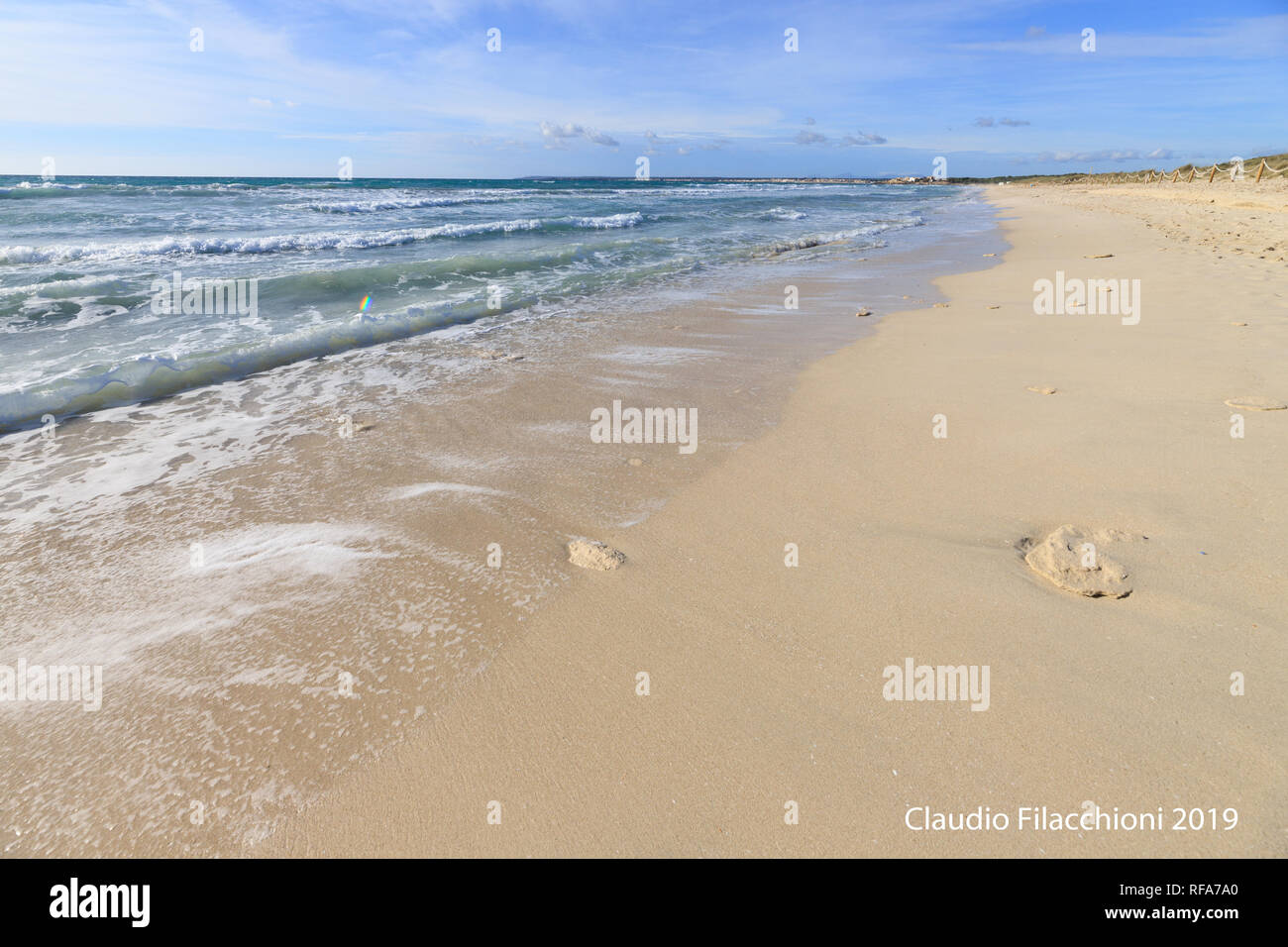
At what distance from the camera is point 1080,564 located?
2506 mm

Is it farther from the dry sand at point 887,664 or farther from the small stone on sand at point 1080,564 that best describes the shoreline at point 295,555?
the small stone on sand at point 1080,564

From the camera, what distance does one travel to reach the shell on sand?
3826 mm

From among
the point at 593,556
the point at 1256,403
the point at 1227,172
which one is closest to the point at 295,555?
the point at 593,556

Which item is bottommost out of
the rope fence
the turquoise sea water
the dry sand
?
the dry sand

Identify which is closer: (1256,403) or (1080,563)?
(1080,563)

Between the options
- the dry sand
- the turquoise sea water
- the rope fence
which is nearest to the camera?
the dry sand

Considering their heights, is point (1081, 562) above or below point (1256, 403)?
below

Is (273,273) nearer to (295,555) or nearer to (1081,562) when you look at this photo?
(295,555)

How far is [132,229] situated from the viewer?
16.6 metres

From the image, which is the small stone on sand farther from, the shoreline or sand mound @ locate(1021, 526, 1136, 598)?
the shoreline

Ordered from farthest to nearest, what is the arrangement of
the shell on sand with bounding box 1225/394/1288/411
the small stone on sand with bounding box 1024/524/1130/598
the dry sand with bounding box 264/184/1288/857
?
the shell on sand with bounding box 1225/394/1288/411, the small stone on sand with bounding box 1024/524/1130/598, the dry sand with bounding box 264/184/1288/857

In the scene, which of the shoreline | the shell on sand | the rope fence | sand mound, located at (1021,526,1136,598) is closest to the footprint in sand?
sand mound, located at (1021,526,1136,598)
